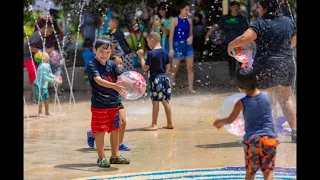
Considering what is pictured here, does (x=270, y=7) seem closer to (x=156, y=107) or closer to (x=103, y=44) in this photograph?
(x=103, y=44)

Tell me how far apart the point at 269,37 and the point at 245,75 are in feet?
8.52

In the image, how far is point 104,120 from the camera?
7.54 meters

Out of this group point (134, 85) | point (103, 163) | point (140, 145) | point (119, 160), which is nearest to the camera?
point (134, 85)

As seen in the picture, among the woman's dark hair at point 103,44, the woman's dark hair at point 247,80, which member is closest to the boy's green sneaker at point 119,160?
the woman's dark hair at point 103,44

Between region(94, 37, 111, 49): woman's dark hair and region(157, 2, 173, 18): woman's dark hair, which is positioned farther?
region(157, 2, 173, 18): woman's dark hair

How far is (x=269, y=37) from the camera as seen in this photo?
8.26 metres

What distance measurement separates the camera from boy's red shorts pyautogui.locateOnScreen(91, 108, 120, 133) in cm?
754

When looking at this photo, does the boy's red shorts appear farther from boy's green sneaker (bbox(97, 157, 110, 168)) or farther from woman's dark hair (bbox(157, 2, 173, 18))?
woman's dark hair (bbox(157, 2, 173, 18))

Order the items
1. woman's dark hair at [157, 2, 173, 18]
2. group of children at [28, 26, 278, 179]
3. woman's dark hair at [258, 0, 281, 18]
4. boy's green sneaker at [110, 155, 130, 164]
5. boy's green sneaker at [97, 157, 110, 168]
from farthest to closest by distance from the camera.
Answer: woman's dark hair at [157, 2, 173, 18] < woman's dark hair at [258, 0, 281, 18] < boy's green sneaker at [110, 155, 130, 164] < boy's green sneaker at [97, 157, 110, 168] < group of children at [28, 26, 278, 179]

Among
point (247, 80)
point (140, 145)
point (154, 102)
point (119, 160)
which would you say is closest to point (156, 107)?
point (154, 102)

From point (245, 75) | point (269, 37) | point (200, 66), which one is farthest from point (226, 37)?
point (245, 75)

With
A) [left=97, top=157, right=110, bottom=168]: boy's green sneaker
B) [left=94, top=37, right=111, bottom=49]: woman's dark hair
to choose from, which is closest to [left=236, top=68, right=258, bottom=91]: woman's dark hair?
[left=94, top=37, right=111, bottom=49]: woman's dark hair

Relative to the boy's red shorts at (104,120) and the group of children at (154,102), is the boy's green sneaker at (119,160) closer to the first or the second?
the group of children at (154,102)

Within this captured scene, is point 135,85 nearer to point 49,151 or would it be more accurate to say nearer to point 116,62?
point 116,62
